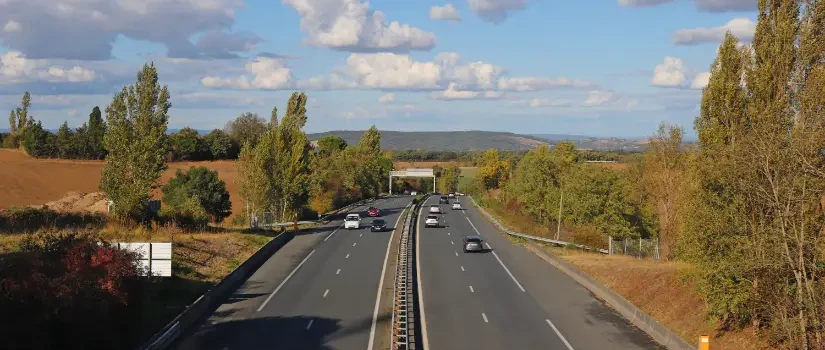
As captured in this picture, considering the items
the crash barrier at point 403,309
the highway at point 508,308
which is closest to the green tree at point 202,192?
the highway at point 508,308

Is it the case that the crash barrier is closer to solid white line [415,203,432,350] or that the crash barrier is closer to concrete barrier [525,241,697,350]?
solid white line [415,203,432,350]

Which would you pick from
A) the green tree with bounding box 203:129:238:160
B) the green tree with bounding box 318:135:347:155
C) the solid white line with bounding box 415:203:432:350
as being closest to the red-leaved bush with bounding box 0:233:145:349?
the solid white line with bounding box 415:203:432:350

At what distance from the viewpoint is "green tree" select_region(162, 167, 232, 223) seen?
70.4 metres

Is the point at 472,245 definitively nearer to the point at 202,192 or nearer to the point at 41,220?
the point at 41,220

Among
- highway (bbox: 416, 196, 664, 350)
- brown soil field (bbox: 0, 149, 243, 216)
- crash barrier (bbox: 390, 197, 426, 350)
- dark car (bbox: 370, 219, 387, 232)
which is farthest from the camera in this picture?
brown soil field (bbox: 0, 149, 243, 216)

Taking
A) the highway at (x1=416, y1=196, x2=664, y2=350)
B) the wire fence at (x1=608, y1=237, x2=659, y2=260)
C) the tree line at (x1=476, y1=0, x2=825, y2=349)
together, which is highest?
the tree line at (x1=476, y1=0, x2=825, y2=349)

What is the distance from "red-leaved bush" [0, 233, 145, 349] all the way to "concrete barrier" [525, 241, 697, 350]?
53.4ft

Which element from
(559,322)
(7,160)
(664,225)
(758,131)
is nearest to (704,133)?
(758,131)

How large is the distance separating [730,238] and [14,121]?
15683cm

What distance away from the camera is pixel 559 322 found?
28109 millimetres

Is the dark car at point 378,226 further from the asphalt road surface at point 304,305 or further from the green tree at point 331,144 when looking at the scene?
the green tree at point 331,144

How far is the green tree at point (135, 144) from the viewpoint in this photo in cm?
4534

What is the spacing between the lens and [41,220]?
43.7m

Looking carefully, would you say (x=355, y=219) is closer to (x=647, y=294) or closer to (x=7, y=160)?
(x=647, y=294)
